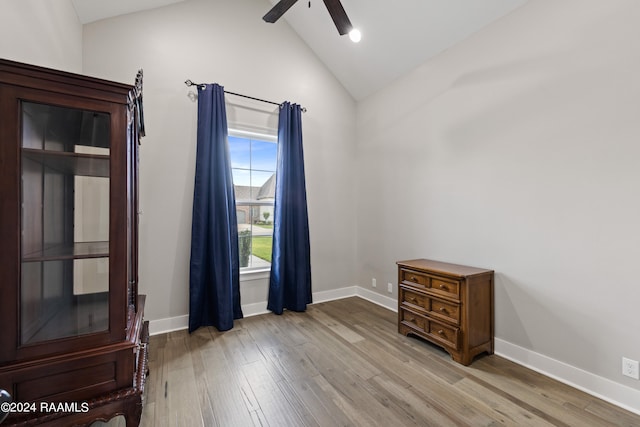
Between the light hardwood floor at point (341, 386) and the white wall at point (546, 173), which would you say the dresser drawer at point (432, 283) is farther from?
the light hardwood floor at point (341, 386)

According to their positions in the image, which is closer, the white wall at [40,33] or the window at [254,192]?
the white wall at [40,33]

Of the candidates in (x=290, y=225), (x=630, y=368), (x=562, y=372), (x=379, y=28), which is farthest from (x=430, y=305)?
(x=379, y=28)

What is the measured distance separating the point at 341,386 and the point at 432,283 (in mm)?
1195

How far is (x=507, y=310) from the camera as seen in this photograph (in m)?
2.39

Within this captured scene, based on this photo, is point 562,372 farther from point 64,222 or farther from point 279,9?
point 279,9

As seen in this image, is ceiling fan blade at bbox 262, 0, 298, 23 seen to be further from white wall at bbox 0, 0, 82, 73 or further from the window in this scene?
white wall at bbox 0, 0, 82, 73

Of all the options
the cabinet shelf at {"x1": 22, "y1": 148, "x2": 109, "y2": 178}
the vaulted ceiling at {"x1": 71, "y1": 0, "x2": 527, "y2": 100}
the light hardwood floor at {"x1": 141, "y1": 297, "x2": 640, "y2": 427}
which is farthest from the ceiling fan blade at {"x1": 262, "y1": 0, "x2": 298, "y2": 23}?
the light hardwood floor at {"x1": 141, "y1": 297, "x2": 640, "y2": 427}

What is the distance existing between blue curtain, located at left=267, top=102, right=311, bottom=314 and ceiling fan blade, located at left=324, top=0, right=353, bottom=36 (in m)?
1.36

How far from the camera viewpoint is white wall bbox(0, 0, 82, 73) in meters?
1.35

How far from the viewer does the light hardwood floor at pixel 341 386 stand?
5.53 ft

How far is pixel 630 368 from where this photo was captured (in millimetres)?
1768

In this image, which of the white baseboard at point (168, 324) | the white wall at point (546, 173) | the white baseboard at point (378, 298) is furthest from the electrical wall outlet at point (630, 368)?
the white baseboard at point (168, 324)

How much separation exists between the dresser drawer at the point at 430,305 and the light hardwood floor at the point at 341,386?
33cm

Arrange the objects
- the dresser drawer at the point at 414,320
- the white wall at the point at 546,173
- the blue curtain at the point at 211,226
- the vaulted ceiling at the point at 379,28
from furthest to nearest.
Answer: the blue curtain at the point at 211,226, the dresser drawer at the point at 414,320, the vaulted ceiling at the point at 379,28, the white wall at the point at 546,173
